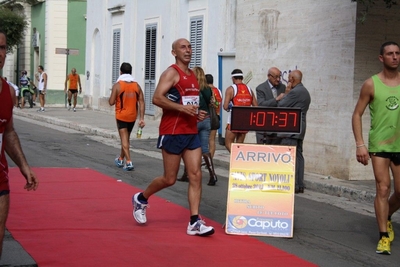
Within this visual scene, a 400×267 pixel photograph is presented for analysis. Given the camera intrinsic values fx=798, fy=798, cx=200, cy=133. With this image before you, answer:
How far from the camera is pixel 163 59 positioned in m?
27.5

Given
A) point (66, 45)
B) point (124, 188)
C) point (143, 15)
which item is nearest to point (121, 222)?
point (124, 188)

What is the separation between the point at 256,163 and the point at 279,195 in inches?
17.5

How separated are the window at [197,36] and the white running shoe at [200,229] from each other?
16.6 m

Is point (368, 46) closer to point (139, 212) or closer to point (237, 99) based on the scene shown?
point (237, 99)

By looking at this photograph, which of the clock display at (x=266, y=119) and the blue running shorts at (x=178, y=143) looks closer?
the blue running shorts at (x=178, y=143)

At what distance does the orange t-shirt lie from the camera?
1428 cm

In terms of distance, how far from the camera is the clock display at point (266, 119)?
900 centimetres

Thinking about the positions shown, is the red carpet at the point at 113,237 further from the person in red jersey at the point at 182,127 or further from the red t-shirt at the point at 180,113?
the red t-shirt at the point at 180,113

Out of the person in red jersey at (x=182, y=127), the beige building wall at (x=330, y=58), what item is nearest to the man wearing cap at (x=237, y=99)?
the beige building wall at (x=330, y=58)

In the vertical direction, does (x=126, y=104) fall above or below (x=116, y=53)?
below

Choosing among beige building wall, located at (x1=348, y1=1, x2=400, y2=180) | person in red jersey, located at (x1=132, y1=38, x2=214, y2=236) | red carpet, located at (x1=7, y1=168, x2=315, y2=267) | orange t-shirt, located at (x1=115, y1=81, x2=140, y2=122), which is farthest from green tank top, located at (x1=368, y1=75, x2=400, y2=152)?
orange t-shirt, located at (x1=115, y1=81, x2=140, y2=122)

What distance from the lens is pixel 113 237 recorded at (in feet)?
26.8

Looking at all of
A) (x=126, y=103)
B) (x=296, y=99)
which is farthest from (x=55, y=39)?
(x=296, y=99)

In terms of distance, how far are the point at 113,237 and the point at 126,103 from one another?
633 centimetres
